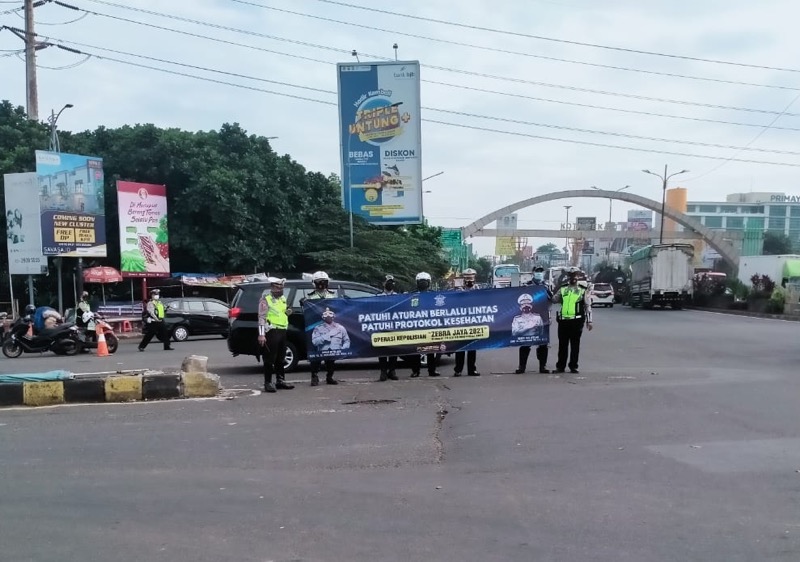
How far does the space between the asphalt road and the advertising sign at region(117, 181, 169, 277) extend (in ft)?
65.4

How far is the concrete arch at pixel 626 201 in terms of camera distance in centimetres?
6706

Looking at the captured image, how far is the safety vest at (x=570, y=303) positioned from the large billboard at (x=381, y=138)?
17.3 m

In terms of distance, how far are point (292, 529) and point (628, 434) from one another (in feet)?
13.5

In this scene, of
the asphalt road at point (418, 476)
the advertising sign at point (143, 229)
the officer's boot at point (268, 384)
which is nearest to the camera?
the asphalt road at point (418, 476)

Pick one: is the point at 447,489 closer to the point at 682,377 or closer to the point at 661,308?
the point at 682,377

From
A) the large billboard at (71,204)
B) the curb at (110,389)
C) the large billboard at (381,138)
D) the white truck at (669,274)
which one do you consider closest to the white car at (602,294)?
the white truck at (669,274)

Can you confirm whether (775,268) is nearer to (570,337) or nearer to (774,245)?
(570,337)

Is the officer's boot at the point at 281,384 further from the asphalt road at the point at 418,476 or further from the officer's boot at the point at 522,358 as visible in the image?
the officer's boot at the point at 522,358

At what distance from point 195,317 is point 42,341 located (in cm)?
621

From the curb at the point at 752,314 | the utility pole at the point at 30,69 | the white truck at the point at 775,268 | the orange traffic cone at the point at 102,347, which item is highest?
the utility pole at the point at 30,69

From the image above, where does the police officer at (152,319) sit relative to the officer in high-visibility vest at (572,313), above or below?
below

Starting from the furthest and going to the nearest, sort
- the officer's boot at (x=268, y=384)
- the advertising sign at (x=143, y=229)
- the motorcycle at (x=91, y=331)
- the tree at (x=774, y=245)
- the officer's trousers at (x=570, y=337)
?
the tree at (x=774, y=245)
the advertising sign at (x=143, y=229)
the motorcycle at (x=91, y=331)
the officer's trousers at (x=570, y=337)
the officer's boot at (x=268, y=384)

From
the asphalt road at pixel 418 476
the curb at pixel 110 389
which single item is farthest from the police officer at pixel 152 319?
the asphalt road at pixel 418 476

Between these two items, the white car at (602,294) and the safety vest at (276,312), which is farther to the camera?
the white car at (602,294)
